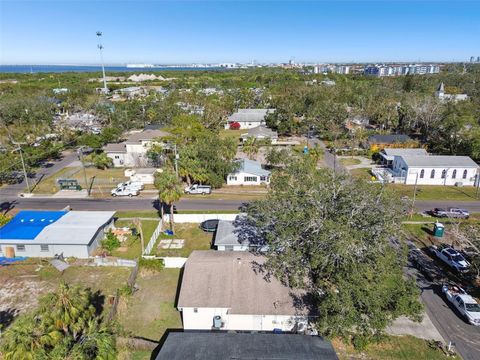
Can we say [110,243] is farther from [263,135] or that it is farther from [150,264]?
[263,135]

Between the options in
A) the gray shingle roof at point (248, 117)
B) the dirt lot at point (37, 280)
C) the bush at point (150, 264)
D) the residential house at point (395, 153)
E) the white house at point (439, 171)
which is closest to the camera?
the dirt lot at point (37, 280)

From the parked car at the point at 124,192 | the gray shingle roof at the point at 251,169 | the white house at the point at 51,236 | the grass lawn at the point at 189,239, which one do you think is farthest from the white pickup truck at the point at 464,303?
the parked car at the point at 124,192

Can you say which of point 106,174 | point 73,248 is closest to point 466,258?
point 73,248

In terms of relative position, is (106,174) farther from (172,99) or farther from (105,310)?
(172,99)

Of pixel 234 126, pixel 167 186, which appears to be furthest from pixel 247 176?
pixel 234 126

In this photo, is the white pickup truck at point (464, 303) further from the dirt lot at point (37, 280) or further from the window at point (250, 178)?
the window at point (250, 178)
